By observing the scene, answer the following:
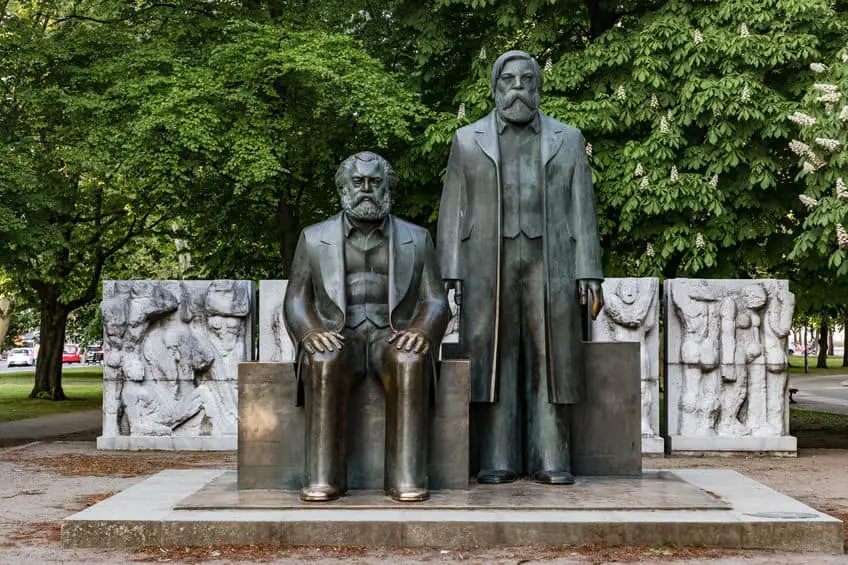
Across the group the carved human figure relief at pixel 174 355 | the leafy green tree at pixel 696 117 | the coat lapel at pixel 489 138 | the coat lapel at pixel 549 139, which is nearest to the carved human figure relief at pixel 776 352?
the leafy green tree at pixel 696 117

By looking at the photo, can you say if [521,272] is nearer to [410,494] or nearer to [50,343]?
[410,494]

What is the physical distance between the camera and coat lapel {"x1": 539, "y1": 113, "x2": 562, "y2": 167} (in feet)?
29.4

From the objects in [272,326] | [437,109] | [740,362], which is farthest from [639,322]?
[437,109]

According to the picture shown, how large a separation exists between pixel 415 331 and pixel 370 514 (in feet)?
4.29

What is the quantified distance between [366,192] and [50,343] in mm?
21787

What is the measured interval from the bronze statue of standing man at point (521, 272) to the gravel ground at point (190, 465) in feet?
6.03

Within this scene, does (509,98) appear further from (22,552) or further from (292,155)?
(292,155)

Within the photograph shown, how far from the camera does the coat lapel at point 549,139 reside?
897 cm

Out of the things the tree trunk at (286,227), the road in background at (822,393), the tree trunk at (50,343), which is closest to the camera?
the tree trunk at (286,227)

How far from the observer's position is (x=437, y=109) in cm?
1942

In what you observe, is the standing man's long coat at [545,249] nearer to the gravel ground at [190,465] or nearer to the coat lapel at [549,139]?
the coat lapel at [549,139]

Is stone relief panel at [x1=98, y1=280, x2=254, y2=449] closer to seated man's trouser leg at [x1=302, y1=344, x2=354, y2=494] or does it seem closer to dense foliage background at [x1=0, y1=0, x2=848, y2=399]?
dense foliage background at [x1=0, y1=0, x2=848, y2=399]

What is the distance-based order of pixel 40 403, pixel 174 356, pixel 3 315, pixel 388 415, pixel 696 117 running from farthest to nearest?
pixel 3 315 < pixel 40 403 < pixel 696 117 < pixel 174 356 < pixel 388 415

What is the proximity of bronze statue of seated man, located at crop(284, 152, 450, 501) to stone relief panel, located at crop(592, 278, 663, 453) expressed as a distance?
787cm
